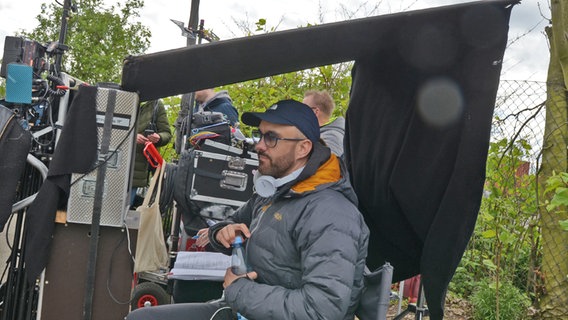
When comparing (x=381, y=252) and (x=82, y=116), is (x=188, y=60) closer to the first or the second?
(x=82, y=116)

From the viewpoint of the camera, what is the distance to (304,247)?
259 centimetres

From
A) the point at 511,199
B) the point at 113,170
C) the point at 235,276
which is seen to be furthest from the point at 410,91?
the point at 511,199

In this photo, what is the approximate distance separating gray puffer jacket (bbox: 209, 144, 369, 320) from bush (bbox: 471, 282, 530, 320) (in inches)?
131

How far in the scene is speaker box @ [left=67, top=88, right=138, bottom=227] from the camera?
3.71 m

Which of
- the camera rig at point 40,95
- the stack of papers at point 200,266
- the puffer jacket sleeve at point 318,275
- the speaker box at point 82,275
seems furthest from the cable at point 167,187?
the puffer jacket sleeve at point 318,275

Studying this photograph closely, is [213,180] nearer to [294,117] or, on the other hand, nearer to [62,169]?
[62,169]

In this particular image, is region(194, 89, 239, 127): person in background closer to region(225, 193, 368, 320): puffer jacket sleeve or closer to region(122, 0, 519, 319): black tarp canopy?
region(122, 0, 519, 319): black tarp canopy

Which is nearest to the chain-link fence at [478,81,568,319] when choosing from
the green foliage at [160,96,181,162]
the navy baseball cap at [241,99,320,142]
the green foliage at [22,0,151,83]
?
the navy baseball cap at [241,99,320,142]

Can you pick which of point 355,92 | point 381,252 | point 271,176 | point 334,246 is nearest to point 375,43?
point 355,92

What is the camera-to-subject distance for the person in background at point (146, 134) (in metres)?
6.26

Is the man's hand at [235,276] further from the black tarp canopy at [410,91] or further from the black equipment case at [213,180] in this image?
the black equipment case at [213,180]

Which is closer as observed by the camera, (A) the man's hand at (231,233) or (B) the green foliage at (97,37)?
(A) the man's hand at (231,233)

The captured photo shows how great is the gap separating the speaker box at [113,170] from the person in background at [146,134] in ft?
7.25

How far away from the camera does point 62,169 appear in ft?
11.9
